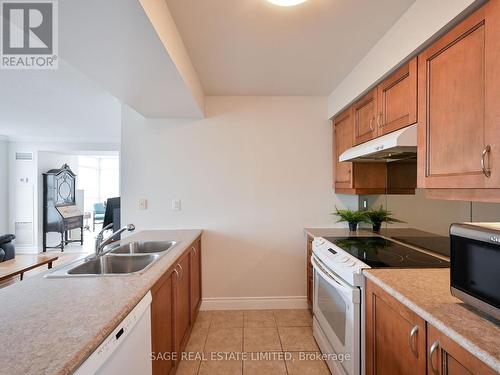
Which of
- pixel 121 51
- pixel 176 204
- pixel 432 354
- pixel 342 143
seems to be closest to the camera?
pixel 432 354

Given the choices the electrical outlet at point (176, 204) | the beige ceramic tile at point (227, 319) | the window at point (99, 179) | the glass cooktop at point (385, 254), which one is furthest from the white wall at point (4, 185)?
the glass cooktop at point (385, 254)

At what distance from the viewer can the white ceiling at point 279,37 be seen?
142 cm

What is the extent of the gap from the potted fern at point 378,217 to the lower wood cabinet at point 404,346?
47.1 inches

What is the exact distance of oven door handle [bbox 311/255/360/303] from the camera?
1.42m

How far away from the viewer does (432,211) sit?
1.75m

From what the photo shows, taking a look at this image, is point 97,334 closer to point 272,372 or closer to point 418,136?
point 272,372

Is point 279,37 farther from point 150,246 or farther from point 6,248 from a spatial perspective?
point 6,248

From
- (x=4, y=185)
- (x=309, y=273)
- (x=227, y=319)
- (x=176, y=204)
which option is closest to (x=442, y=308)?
(x=309, y=273)

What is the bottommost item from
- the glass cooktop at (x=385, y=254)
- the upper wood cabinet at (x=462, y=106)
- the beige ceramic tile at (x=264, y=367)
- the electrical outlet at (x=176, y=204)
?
the beige ceramic tile at (x=264, y=367)

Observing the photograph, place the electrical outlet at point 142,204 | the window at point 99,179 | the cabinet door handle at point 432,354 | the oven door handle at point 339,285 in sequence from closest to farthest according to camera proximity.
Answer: the cabinet door handle at point 432,354, the oven door handle at point 339,285, the electrical outlet at point 142,204, the window at point 99,179

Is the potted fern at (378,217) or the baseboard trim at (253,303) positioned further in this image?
the baseboard trim at (253,303)

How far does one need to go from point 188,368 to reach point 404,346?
156 centimetres

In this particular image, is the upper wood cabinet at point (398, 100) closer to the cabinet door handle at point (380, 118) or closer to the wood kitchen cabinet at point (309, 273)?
the cabinet door handle at point (380, 118)

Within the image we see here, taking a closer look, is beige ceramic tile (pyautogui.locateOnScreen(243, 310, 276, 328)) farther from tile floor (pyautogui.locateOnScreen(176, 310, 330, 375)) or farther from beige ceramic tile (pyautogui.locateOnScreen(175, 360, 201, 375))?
beige ceramic tile (pyautogui.locateOnScreen(175, 360, 201, 375))
